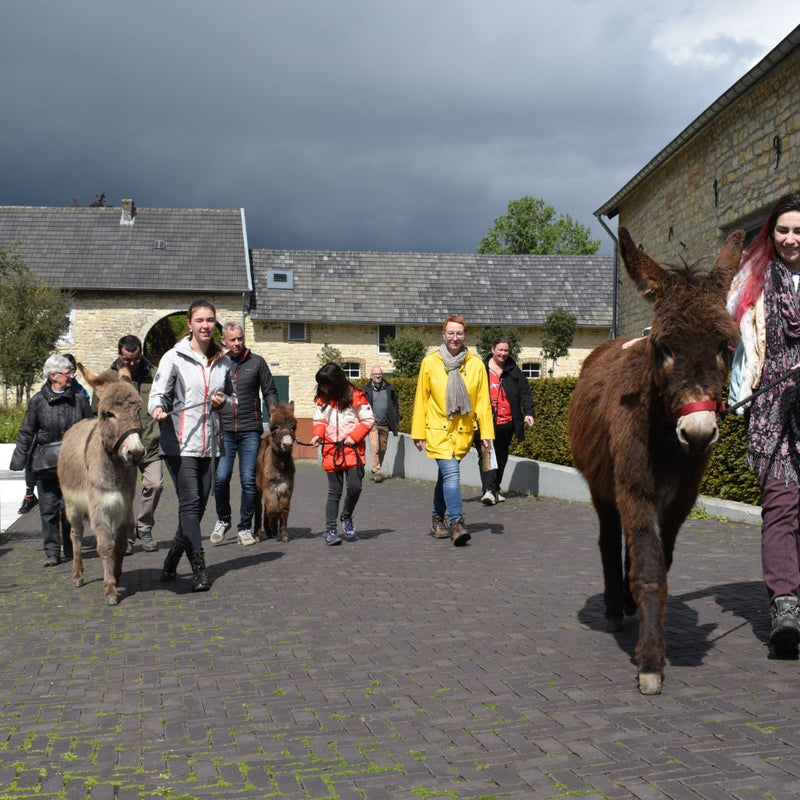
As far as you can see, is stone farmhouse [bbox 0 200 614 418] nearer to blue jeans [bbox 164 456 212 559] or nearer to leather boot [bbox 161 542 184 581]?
leather boot [bbox 161 542 184 581]

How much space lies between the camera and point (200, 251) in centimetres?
4922

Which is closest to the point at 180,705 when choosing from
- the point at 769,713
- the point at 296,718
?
the point at 296,718

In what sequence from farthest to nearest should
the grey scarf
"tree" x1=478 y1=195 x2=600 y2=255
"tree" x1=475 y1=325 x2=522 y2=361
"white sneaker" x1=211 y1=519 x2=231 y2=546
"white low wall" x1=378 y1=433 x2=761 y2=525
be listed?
"tree" x1=478 y1=195 x2=600 y2=255
"tree" x1=475 y1=325 x2=522 y2=361
"white sneaker" x1=211 y1=519 x2=231 y2=546
"white low wall" x1=378 y1=433 x2=761 y2=525
the grey scarf

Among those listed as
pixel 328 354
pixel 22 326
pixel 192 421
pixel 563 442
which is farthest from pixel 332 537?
pixel 328 354

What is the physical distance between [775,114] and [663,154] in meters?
5.67

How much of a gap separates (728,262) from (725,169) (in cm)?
1584

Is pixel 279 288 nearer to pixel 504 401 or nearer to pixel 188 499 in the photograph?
pixel 504 401

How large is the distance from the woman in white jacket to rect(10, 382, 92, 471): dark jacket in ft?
7.21

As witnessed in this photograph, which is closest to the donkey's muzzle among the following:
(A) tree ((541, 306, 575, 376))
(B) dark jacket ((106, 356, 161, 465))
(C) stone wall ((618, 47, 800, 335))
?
(B) dark jacket ((106, 356, 161, 465))

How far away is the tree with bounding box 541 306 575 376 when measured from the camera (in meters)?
48.0

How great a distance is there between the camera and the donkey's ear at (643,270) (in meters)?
4.61

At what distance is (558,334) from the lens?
48.3 meters

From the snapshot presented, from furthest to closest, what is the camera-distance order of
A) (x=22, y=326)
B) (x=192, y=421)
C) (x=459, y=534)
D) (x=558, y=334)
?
(x=558, y=334) < (x=22, y=326) < (x=459, y=534) < (x=192, y=421)

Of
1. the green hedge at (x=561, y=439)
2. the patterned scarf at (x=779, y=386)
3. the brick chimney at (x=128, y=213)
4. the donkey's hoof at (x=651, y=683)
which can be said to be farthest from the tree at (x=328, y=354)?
the donkey's hoof at (x=651, y=683)
